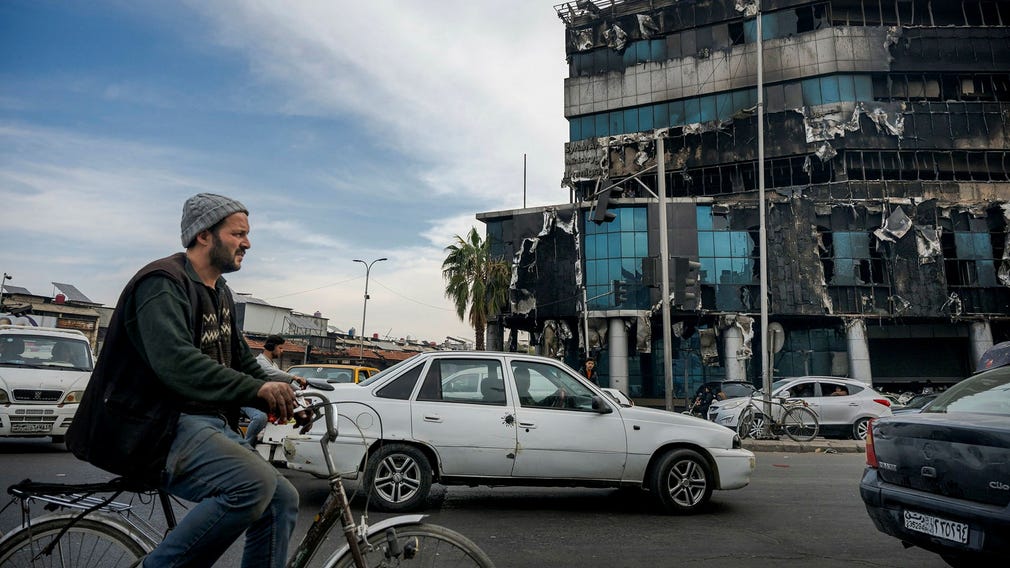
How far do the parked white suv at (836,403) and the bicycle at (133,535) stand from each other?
49.4 ft

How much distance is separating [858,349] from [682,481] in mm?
29908

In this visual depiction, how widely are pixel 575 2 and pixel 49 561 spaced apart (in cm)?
4539

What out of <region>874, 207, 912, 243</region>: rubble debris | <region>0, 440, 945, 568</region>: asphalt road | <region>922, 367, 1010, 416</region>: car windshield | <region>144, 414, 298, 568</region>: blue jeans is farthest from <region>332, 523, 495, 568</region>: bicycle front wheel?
<region>874, 207, 912, 243</region>: rubble debris

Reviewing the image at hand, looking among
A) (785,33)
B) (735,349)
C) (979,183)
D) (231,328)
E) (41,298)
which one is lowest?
(231,328)

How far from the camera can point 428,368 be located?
21.5 feet

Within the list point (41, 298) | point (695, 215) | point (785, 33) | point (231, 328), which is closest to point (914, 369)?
point (695, 215)

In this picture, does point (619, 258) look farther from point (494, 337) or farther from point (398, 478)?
point (398, 478)

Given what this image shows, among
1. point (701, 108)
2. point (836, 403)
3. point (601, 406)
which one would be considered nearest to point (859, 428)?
point (836, 403)

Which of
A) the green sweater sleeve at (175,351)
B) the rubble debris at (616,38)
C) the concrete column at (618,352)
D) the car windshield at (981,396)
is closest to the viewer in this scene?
the green sweater sleeve at (175,351)

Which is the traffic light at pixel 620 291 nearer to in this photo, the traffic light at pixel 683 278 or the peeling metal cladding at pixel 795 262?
the peeling metal cladding at pixel 795 262

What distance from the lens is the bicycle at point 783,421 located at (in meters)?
14.8

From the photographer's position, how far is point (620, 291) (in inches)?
1246

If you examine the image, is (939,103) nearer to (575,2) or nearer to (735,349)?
(735,349)

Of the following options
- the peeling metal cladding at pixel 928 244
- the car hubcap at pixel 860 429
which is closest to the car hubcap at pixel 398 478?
the car hubcap at pixel 860 429
